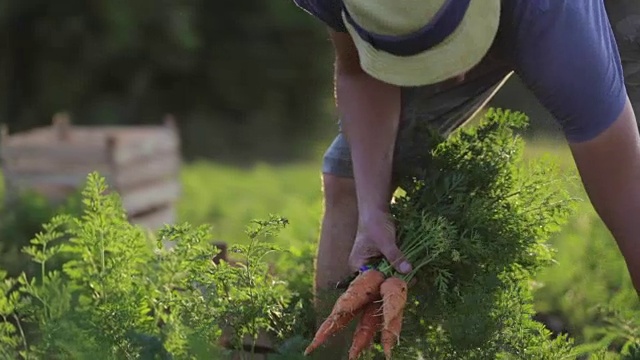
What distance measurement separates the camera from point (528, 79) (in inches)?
96.3

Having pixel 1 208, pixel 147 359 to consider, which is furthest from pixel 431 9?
pixel 1 208

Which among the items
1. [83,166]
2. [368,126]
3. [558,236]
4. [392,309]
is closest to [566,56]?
[368,126]

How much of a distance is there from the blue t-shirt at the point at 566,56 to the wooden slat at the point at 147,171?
389 centimetres

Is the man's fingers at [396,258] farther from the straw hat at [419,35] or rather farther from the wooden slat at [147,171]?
the wooden slat at [147,171]

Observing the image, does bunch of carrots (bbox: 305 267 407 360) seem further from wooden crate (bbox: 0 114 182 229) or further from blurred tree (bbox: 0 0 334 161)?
blurred tree (bbox: 0 0 334 161)

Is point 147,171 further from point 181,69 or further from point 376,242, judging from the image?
point 181,69

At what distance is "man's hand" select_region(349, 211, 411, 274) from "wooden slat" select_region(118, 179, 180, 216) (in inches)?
140

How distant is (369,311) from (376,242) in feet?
0.47

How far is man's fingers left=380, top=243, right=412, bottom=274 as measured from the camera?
254 centimetres

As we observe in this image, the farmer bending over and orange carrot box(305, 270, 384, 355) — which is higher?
the farmer bending over

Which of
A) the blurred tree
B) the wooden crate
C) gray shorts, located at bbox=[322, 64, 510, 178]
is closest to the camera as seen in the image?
gray shorts, located at bbox=[322, 64, 510, 178]

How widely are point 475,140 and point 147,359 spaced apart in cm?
84

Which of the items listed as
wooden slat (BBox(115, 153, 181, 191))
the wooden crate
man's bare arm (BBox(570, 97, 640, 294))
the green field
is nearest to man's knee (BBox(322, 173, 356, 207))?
the green field

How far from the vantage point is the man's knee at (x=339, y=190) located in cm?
296
